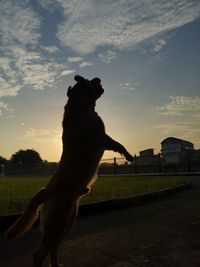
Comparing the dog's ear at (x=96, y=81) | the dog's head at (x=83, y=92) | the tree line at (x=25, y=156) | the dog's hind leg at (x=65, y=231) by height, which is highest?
the tree line at (x=25, y=156)

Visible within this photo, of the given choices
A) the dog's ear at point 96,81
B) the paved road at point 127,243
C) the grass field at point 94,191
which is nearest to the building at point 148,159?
the grass field at point 94,191

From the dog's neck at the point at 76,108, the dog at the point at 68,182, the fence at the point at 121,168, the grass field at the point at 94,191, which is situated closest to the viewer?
the dog at the point at 68,182

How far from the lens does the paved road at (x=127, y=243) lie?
4.05 metres

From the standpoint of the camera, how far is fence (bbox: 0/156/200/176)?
1044 inches

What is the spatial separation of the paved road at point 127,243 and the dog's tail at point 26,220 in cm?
107

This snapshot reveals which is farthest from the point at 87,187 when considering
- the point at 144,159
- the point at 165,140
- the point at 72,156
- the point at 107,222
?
the point at 165,140

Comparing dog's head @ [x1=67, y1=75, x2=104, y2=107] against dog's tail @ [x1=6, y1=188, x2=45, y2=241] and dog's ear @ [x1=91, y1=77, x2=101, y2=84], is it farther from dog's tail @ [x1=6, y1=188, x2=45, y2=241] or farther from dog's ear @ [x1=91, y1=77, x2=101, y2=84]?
dog's tail @ [x1=6, y1=188, x2=45, y2=241]

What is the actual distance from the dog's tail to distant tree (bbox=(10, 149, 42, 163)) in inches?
2915

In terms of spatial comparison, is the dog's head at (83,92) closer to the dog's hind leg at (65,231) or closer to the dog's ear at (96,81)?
the dog's ear at (96,81)

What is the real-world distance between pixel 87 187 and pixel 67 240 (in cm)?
219

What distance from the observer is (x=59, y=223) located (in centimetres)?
295

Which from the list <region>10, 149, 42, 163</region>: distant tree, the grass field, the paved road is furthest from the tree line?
the paved road

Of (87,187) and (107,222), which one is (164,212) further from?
(87,187)

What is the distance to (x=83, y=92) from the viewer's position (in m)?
3.50
